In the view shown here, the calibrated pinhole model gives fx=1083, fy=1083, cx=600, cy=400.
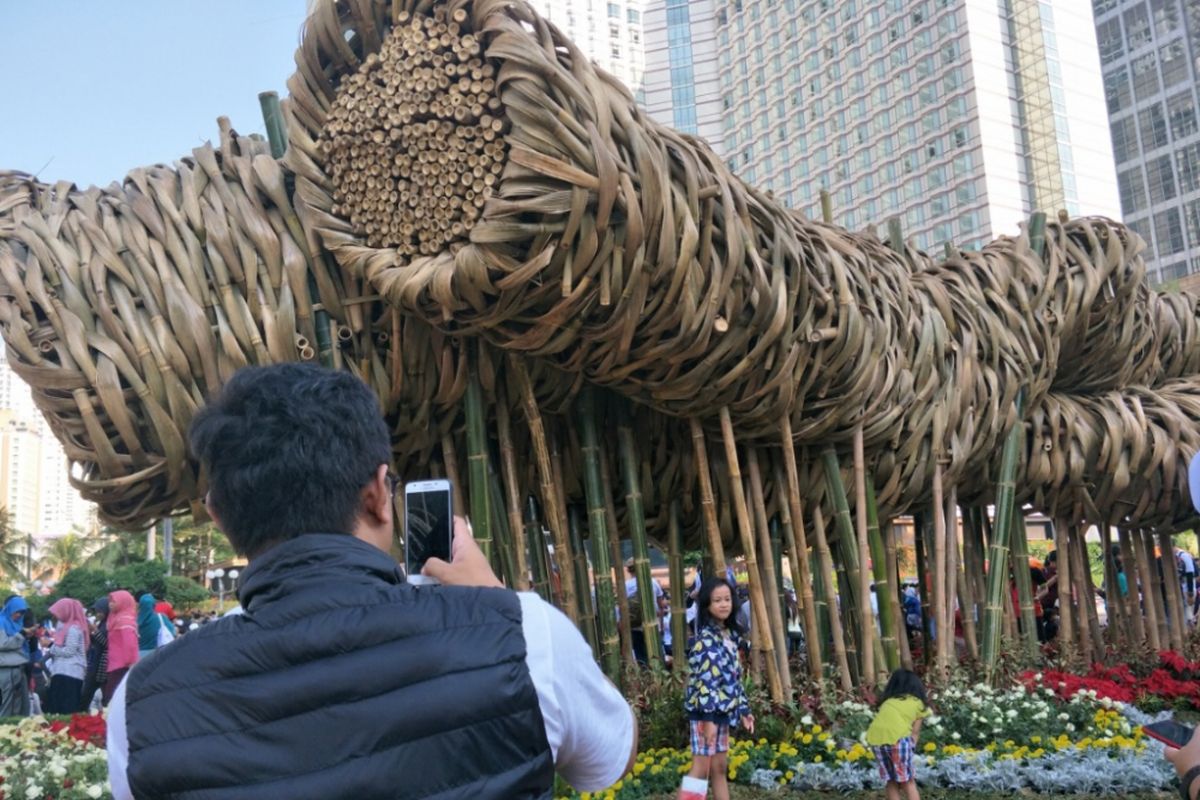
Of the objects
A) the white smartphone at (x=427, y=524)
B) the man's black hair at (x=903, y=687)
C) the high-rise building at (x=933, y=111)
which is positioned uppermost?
the high-rise building at (x=933, y=111)

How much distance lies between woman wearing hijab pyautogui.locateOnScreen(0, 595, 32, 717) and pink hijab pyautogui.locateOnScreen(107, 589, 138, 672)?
863 mm

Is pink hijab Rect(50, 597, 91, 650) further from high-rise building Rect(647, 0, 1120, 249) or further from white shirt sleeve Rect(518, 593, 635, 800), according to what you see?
high-rise building Rect(647, 0, 1120, 249)

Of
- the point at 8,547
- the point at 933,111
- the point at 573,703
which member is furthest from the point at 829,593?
the point at 8,547

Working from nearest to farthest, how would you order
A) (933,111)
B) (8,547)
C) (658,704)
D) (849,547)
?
1. (658,704)
2. (849,547)
3. (8,547)
4. (933,111)

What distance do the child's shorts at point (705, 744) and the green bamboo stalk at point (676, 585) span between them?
0.49 meters

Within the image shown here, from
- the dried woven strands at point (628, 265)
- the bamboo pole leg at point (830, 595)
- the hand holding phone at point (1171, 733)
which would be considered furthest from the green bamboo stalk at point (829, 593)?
the hand holding phone at point (1171, 733)

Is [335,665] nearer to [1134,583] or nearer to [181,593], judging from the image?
[1134,583]

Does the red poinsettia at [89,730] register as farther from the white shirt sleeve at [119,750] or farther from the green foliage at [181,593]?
the green foliage at [181,593]

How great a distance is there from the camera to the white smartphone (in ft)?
5.02

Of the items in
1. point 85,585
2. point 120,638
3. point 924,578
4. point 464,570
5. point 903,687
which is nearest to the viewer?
point 464,570

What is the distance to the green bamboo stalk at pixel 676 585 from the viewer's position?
4.45 metres

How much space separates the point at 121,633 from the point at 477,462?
4889mm

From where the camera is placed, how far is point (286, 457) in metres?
1.16

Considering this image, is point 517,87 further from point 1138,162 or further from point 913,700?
point 1138,162
